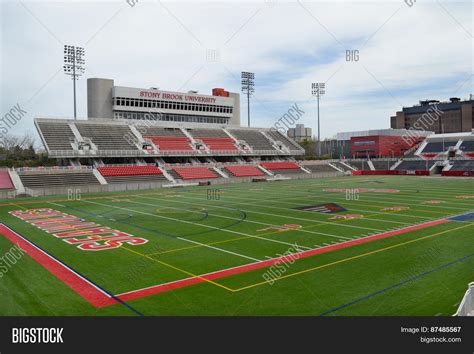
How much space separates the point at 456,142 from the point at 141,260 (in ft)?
260

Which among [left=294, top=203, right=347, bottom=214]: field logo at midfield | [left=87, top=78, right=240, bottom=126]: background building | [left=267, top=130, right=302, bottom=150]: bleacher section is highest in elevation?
[left=87, top=78, right=240, bottom=126]: background building

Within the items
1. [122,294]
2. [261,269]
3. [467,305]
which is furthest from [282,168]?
[467,305]

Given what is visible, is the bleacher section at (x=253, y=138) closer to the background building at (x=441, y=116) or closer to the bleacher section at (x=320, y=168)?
the bleacher section at (x=320, y=168)

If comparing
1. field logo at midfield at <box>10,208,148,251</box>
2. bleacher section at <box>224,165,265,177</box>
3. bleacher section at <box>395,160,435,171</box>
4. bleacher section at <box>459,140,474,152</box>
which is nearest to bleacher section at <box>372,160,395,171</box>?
bleacher section at <box>395,160,435,171</box>

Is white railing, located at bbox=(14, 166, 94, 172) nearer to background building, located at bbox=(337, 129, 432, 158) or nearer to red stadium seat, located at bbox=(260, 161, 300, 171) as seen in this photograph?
red stadium seat, located at bbox=(260, 161, 300, 171)

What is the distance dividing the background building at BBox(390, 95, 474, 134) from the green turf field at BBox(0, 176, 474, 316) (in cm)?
11381

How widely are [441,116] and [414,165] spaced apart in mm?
75321

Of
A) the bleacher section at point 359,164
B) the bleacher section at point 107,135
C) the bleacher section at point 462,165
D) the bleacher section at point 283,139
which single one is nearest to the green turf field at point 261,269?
the bleacher section at point 107,135

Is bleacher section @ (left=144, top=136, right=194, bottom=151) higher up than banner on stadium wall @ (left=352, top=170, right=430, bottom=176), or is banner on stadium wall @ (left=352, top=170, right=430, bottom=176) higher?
bleacher section @ (left=144, top=136, right=194, bottom=151)

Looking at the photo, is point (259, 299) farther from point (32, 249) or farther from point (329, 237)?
point (32, 249)

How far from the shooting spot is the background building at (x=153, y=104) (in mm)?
67188

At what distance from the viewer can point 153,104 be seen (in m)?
70.6

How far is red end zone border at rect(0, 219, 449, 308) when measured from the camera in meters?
10.7
